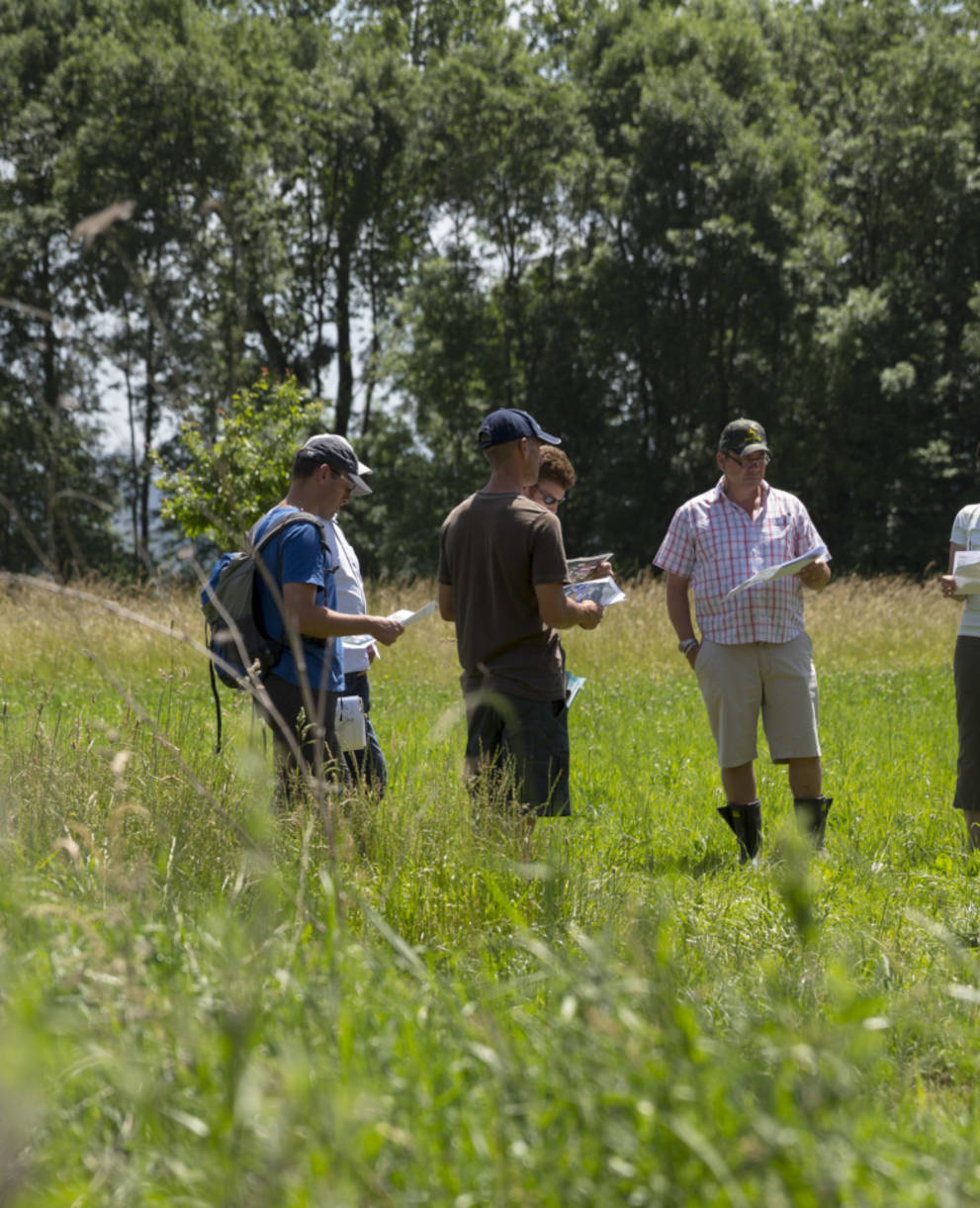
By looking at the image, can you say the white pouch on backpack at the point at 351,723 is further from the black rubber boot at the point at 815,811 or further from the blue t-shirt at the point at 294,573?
the black rubber boot at the point at 815,811

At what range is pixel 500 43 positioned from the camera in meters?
34.5

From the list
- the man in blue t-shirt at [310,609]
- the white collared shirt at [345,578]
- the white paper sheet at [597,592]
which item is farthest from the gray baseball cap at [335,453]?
the white paper sheet at [597,592]

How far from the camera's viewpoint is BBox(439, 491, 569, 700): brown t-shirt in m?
4.82

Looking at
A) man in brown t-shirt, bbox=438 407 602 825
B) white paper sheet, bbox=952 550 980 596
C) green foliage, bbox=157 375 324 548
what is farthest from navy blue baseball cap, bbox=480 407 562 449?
green foliage, bbox=157 375 324 548

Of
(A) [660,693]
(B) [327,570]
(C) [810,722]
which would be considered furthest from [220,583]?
(A) [660,693]

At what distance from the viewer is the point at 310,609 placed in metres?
4.46

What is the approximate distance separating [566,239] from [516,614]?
1302 inches

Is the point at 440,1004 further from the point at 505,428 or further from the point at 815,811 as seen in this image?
the point at 815,811

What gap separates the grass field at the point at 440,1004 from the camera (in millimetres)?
1816

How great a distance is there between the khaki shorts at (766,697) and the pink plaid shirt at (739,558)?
3.3 inches

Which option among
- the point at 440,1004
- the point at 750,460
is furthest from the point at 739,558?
the point at 440,1004

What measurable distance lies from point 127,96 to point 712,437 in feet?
58.7

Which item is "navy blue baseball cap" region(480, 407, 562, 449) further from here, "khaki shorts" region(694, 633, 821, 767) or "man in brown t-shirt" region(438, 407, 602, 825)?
"khaki shorts" region(694, 633, 821, 767)

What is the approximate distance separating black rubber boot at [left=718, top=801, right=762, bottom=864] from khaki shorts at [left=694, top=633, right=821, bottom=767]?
22cm
